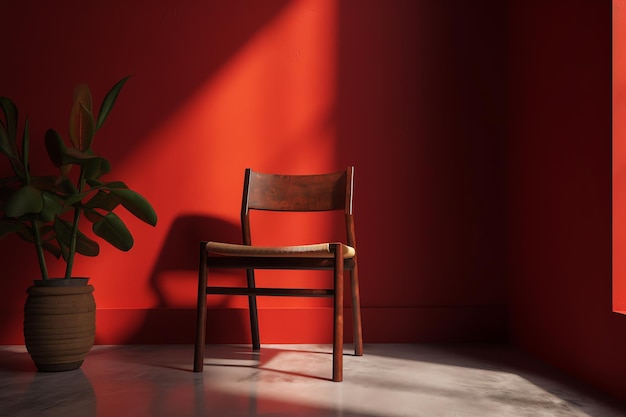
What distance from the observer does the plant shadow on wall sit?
2.55 m

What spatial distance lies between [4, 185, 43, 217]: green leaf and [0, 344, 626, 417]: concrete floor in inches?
21.5

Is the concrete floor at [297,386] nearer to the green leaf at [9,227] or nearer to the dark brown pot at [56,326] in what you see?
the dark brown pot at [56,326]

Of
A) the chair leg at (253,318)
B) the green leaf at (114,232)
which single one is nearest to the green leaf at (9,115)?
the green leaf at (114,232)

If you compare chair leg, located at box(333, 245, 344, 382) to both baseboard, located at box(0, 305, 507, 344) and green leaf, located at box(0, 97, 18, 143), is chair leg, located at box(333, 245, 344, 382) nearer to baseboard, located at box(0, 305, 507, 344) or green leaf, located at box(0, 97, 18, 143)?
baseboard, located at box(0, 305, 507, 344)

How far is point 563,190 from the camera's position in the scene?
2031mm

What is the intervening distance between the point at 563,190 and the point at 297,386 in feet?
3.76

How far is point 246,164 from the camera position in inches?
105

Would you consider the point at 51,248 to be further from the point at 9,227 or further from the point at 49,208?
the point at 49,208

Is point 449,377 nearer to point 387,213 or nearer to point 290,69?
point 387,213

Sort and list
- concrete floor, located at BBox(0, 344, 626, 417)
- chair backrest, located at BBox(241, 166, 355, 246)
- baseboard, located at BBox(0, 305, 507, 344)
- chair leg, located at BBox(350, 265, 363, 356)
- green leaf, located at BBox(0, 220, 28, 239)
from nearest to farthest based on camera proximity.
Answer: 1. concrete floor, located at BBox(0, 344, 626, 417)
2. green leaf, located at BBox(0, 220, 28, 239)
3. chair leg, located at BBox(350, 265, 363, 356)
4. chair backrest, located at BBox(241, 166, 355, 246)
5. baseboard, located at BBox(0, 305, 507, 344)

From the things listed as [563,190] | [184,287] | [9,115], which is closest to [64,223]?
[9,115]

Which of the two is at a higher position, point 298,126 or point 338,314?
point 298,126

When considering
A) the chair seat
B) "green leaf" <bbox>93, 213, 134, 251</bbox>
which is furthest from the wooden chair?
"green leaf" <bbox>93, 213, 134, 251</bbox>

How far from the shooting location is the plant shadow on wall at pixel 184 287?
255 centimetres
